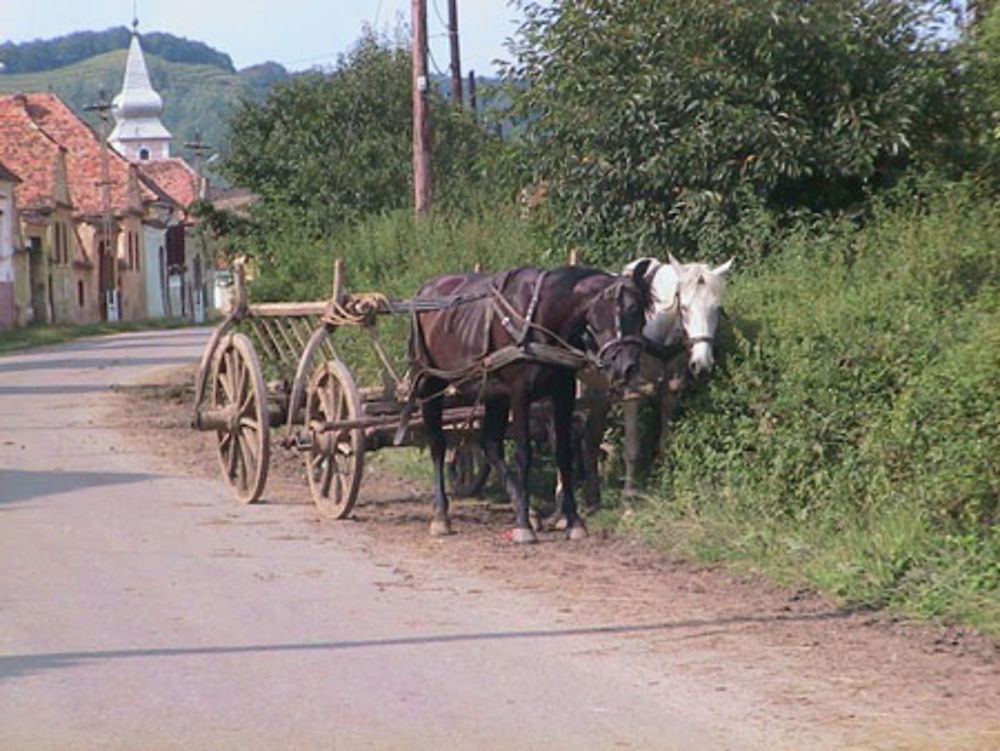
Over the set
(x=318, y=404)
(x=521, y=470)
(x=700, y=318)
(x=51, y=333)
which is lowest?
(x=51, y=333)

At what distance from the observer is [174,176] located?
118m

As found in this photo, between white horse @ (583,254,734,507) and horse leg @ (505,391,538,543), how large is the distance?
2.19 feet

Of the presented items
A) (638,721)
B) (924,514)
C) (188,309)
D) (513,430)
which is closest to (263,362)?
(513,430)

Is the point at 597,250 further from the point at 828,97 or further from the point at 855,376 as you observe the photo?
the point at 855,376

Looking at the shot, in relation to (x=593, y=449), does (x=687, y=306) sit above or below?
above

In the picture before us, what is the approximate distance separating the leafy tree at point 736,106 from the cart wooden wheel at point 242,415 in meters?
3.45

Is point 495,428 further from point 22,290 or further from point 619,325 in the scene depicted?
point 22,290

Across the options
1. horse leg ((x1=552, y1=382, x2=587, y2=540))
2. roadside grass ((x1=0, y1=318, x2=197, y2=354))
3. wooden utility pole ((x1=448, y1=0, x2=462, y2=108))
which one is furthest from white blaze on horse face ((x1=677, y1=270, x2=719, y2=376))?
roadside grass ((x1=0, y1=318, x2=197, y2=354))

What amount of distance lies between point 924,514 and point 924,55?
21.4ft

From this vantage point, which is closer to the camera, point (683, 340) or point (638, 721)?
point (638, 721)

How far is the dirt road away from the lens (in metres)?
7.55

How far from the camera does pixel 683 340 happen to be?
12.8 metres

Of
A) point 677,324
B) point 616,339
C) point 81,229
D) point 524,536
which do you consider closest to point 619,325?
point 616,339

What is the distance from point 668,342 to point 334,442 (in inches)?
109
